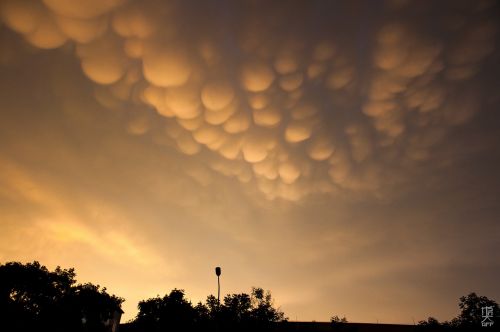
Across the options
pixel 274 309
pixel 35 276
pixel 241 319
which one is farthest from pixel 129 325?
pixel 274 309

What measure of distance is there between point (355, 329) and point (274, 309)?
22360mm

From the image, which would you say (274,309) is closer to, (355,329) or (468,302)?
(355,329)

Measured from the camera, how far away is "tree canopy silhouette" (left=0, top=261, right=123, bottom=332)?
155 ft

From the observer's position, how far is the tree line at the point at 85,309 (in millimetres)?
45688

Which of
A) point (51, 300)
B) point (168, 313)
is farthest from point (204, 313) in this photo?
point (51, 300)

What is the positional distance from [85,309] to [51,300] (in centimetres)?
554

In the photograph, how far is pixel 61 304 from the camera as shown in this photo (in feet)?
164

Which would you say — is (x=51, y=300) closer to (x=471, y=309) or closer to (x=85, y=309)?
(x=85, y=309)

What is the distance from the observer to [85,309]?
168 ft

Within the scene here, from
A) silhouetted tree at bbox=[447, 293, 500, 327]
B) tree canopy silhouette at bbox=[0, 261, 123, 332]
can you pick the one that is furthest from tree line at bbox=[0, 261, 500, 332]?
silhouetted tree at bbox=[447, 293, 500, 327]

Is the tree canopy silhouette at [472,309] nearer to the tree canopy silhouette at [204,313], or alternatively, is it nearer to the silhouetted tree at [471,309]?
the silhouetted tree at [471,309]

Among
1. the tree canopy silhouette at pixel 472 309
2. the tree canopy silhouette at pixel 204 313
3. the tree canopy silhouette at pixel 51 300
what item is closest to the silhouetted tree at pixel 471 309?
the tree canopy silhouette at pixel 472 309

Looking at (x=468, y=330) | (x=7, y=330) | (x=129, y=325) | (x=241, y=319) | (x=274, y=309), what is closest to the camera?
(x=468, y=330)

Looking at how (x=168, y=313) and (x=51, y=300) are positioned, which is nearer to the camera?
(x=51, y=300)
